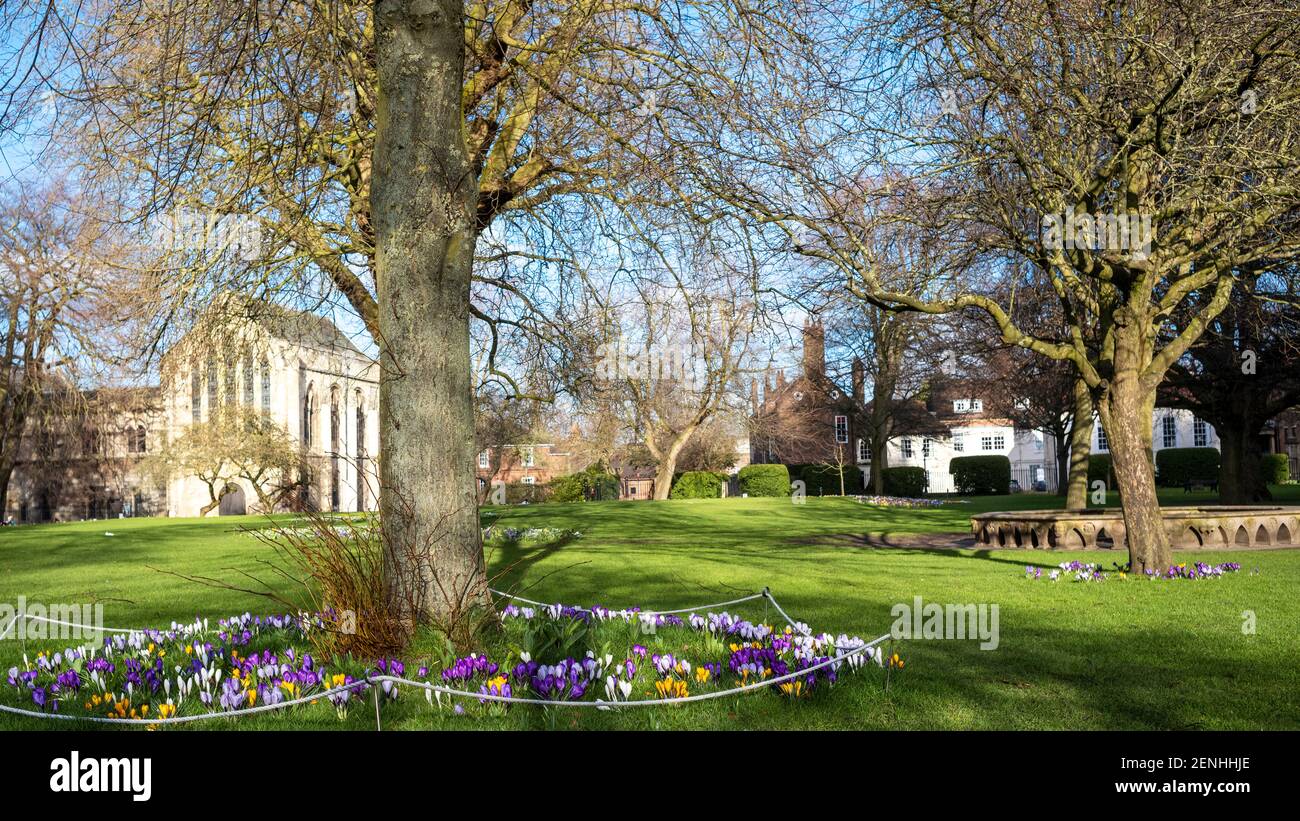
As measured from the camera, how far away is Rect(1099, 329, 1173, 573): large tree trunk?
11383 mm

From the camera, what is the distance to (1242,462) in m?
24.4

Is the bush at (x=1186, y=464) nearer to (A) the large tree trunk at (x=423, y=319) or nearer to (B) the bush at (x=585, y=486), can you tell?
(B) the bush at (x=585, y=486)

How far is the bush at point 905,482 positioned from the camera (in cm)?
4894

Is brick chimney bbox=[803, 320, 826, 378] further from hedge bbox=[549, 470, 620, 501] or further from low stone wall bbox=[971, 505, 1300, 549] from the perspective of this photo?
low stone wall bbox=[971, 505, 1300, 549]

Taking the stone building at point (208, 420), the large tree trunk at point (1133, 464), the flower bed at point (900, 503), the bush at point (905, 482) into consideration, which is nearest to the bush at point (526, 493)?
the stone building at point (208, 420)

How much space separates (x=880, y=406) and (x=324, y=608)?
39330mm

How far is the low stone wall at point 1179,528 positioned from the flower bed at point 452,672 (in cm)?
1156

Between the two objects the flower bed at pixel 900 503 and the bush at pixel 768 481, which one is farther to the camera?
the bush at pixel 768 481

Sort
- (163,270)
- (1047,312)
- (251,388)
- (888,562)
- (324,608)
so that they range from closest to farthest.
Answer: (324,608) < (163,270) < (888,562) < (1047,312) < (251,388)

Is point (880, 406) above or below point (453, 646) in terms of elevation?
above

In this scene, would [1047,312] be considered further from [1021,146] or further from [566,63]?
[566,63]

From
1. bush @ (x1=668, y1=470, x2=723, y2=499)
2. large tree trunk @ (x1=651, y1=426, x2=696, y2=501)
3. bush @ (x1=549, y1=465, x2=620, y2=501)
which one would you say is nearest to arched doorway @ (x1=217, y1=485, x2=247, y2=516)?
bush @ (x1=549, y1=465, x2=620, y2=501)

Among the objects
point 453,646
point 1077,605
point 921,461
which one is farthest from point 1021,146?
point 921,461

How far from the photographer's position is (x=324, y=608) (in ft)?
19.5
